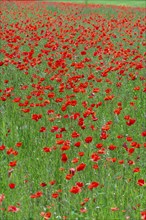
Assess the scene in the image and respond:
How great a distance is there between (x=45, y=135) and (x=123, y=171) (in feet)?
4.16

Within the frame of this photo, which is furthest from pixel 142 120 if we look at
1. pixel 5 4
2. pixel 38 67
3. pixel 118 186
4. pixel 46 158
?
pixel 5 4

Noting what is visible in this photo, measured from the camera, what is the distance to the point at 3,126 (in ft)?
19.2

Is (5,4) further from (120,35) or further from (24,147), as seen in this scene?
(24,147)

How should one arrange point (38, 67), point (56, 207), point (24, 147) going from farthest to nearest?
point (38, 67) < point (24, 147) < point (56, 207)

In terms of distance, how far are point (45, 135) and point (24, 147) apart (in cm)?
28

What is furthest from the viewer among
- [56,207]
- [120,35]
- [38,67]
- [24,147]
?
[120,35]

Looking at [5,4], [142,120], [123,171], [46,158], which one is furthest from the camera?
[5,4]

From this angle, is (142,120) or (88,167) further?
(142,120)

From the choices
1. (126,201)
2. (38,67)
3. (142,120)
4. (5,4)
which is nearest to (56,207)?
(126,201)

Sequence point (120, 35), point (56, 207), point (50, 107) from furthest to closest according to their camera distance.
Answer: point (120, 35)
point (50, 107)
point (56, 207)

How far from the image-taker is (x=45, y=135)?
5.65m

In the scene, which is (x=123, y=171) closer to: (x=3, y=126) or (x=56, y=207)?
(x=56, y=207)

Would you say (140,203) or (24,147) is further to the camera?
(24,147)

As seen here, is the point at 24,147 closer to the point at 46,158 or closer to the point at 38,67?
the point at 46,158
